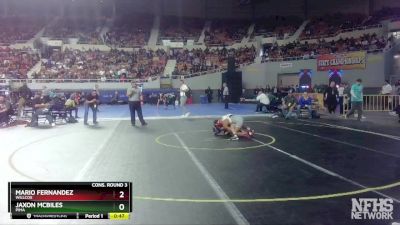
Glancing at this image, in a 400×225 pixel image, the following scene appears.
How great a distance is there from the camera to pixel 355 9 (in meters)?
40.7

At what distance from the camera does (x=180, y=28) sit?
4678 cm

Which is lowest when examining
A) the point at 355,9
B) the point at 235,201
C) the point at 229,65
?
the point at 235,201

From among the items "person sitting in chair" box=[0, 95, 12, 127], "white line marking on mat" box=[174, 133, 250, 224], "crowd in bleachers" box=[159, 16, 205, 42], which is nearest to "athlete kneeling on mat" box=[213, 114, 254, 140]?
"white line marking on mat" box=[174, 133, 250, 224]

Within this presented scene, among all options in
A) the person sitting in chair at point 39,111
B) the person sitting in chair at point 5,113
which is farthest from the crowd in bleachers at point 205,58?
the person sitting in chair at point 5,113

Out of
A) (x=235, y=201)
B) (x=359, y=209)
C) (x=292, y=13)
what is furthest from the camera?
(x=292, y=13)

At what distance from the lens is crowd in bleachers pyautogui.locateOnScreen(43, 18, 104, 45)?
138 feet

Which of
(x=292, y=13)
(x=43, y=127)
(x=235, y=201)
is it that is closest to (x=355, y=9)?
(x=292, y=13)

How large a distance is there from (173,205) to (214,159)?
331 cm

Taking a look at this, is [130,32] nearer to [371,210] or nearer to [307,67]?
[307,67]

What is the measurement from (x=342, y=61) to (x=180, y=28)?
2336 centimetres

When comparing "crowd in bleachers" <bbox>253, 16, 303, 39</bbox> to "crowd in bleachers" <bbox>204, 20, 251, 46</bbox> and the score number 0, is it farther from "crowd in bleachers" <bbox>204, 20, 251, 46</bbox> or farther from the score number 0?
the score number 0

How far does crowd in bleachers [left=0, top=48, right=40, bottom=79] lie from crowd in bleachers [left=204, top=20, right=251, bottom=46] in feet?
61.0

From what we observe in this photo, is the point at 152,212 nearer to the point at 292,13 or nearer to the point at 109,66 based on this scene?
the point at 109,66
